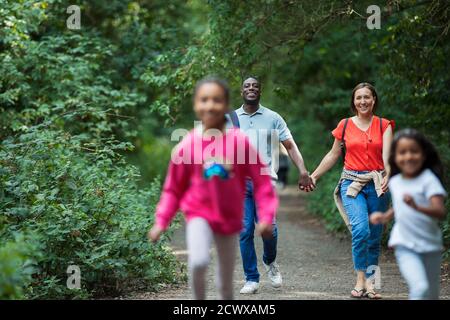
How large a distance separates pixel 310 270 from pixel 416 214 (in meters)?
5.30

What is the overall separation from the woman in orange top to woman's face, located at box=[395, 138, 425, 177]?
6.95 ft

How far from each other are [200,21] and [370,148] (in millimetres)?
16176

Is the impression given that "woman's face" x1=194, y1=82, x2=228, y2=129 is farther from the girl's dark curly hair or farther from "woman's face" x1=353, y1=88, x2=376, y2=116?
"woman's face" x1=353, y1=88, x2=376, y2=116

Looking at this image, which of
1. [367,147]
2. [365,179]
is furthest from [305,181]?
[367,147]

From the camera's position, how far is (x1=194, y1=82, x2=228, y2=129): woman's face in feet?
19.3

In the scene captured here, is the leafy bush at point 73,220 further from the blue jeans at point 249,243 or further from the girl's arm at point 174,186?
the girl's arm at point 174,186

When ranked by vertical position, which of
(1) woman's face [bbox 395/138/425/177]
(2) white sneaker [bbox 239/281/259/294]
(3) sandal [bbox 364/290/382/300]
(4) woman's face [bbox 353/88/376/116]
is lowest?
(3) sandal [bbox 364/290/382/300]

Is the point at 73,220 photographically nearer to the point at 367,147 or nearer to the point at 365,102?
the point at 367,147

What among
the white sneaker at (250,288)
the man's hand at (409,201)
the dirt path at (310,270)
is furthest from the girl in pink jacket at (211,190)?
the white sneaker at (250,288)

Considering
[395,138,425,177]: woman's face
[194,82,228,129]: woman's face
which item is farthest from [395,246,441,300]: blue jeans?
[194,82,228,129]: woman's face

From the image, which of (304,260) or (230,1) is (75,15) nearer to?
(230,1)

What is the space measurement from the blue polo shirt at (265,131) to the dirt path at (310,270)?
56.8 inches

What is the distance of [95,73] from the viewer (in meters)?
16.7
